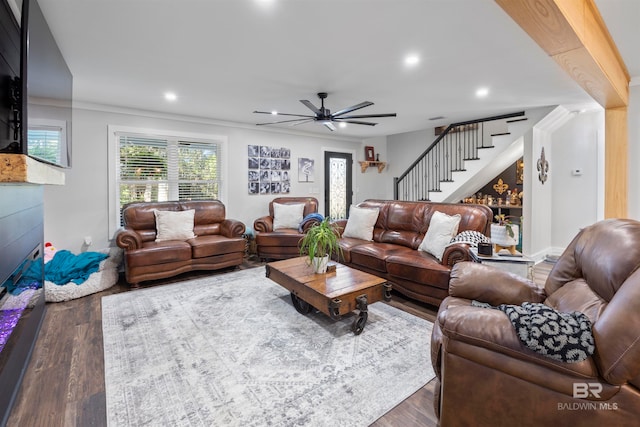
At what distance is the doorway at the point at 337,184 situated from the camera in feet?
22.9

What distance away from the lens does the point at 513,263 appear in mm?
2529

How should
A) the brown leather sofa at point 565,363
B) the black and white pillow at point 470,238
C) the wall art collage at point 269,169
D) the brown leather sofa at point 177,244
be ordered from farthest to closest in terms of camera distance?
the wall art collage at point 269,169
the brown leather sofa at point 177,244
the black and white pillow at point 470,238
the brown leather sofa at point 565,363

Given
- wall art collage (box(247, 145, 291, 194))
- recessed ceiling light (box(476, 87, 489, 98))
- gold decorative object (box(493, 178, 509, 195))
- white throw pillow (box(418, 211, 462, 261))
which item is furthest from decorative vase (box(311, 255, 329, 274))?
gold decorative object (box(493, 178, 509, 195))

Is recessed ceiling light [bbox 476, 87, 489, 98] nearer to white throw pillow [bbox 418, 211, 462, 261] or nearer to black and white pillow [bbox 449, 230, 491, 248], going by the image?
white throw pillow [bbox 418, 211, 462, 261]

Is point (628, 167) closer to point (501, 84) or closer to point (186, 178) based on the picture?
point (501, 84)

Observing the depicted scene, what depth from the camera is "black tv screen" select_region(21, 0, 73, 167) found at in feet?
4.82

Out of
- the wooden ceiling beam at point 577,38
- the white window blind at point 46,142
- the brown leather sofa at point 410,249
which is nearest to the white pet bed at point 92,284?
the white window blind at point 46,142

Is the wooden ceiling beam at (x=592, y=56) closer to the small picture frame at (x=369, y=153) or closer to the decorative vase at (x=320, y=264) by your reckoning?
the decorative vase at (x=320, y=264)

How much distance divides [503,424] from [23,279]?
2874mm

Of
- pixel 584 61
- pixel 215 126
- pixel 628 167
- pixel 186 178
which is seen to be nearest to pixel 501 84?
pixel 584 61

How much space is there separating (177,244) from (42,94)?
2541 millimetres

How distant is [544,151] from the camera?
16.5ft

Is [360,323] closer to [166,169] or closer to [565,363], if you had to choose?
[565,363]

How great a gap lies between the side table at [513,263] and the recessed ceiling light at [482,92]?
2.24 metres
